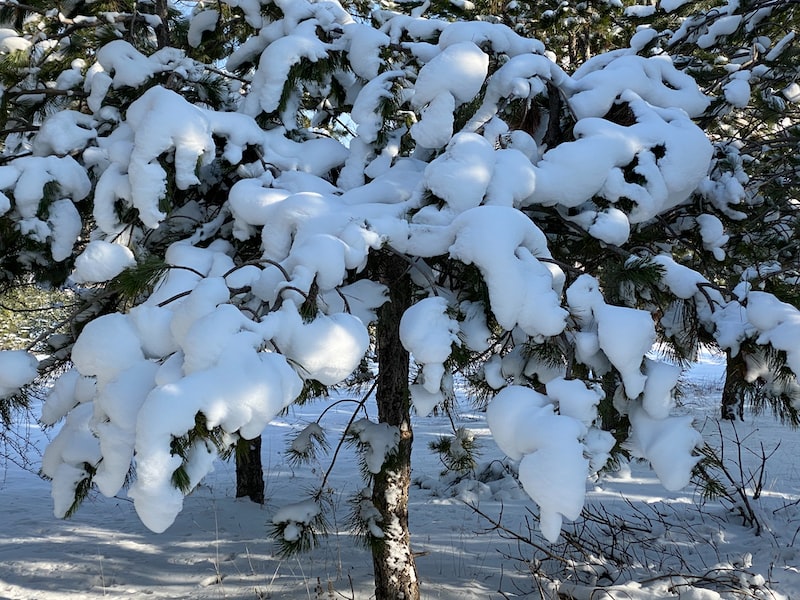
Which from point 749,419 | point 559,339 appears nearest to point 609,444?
point 559,339

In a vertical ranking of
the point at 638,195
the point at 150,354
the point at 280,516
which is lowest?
the point at 280,516

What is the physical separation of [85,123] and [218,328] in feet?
6.53

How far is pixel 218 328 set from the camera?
1.49m

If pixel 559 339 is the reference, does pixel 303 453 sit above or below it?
below

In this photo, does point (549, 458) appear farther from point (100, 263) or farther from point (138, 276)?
point (100, 263)

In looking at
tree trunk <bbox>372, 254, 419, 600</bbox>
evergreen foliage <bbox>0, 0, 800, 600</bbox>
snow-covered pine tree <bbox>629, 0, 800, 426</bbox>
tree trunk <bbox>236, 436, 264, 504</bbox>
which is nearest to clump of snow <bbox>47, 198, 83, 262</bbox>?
evergreen foliage <bbox>0, 0, 800, 600</bbox>

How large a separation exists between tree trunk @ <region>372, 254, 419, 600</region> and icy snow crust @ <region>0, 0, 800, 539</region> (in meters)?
0.33

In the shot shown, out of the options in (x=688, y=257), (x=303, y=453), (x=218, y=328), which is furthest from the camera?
(x=688, y=257)

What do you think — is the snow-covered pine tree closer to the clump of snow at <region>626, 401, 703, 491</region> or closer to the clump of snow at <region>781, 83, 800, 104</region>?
the clump of snow at <region>781, 83, 800, 104</region>

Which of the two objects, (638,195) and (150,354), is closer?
(150,354)

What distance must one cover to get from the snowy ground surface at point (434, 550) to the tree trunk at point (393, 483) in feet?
1.19

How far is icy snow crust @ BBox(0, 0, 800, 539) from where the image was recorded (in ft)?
4.93

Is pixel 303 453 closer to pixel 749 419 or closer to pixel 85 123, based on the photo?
pixel 85 123

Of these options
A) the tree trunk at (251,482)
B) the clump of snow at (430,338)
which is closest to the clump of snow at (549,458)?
the clump of snow at (430,338)
